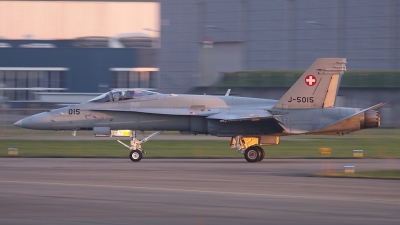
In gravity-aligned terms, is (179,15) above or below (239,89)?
above

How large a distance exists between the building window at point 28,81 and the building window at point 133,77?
6011 mm

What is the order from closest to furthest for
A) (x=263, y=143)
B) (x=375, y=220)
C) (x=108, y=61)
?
1. (x=375, y=220)
2. (x=263, y=143)
3. (x=108, y=61)

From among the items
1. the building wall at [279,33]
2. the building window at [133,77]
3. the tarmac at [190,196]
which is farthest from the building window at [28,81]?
the tarmac at [190,196]

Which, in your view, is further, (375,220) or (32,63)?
(32,63)

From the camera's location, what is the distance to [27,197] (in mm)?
12320

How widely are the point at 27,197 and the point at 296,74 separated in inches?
1749

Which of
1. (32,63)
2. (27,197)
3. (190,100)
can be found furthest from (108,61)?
(27,197)

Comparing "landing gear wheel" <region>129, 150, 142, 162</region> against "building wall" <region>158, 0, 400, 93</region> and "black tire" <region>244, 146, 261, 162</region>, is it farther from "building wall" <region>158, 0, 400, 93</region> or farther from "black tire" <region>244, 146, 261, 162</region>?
"building wall" <region>158, 0, 400, 93</region>

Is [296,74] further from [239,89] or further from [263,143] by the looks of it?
[263,143]

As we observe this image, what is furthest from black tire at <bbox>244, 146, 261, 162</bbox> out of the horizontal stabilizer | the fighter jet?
the horizontal stabilizer

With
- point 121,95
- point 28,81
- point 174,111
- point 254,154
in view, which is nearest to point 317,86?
point 254,154

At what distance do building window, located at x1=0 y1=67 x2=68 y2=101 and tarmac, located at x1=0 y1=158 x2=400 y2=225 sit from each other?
52995 millimetres

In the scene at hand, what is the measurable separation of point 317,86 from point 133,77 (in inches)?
2068

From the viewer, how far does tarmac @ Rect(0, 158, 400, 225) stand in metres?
10.2
